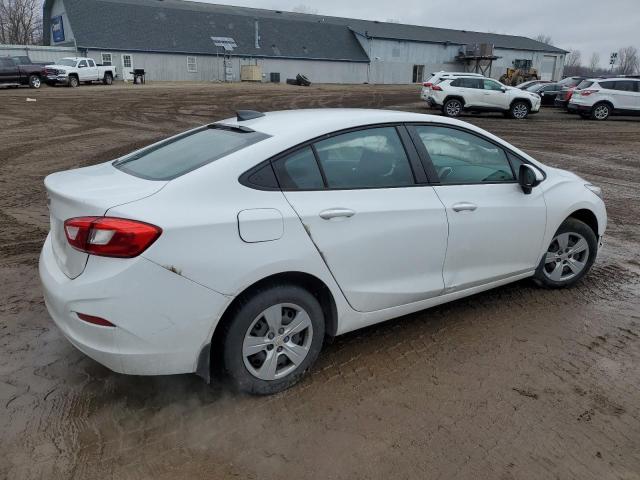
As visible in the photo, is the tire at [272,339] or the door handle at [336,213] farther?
the door handle at [336,213]

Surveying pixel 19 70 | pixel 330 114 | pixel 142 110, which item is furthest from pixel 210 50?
pixel 330 114

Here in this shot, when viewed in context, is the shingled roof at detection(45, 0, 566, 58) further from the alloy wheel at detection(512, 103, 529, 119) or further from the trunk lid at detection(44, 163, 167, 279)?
the trunk lid at detection(44, 163, 167, 279)

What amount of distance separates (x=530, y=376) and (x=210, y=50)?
4816 centimetres

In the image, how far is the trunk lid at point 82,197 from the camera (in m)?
2.65

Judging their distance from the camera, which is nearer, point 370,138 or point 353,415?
point 353,415

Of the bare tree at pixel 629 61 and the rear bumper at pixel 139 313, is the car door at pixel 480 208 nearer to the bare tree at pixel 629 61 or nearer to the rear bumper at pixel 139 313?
the rear bumper at pixel 139 313

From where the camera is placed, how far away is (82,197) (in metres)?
2.75

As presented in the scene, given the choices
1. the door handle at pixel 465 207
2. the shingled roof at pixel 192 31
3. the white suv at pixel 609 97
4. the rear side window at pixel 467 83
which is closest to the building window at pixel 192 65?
the shingled roof at pixel 192 31

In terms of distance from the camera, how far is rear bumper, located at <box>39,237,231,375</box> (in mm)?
2527

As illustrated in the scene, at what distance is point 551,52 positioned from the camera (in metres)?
69.6

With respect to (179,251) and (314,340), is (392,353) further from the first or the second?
(179,251)

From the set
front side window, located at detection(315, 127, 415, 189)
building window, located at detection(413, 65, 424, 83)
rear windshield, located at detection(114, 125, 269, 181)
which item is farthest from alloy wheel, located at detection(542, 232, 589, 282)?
building window, located at detection(413, 65, 424, 83)

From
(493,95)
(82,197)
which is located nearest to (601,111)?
(493,95)

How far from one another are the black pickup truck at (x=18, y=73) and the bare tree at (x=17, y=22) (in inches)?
1574
